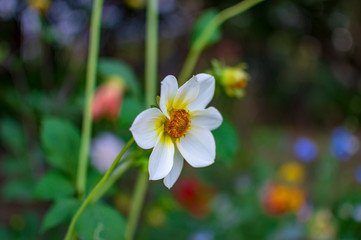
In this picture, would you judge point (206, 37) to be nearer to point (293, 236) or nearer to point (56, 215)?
point (56, 215)

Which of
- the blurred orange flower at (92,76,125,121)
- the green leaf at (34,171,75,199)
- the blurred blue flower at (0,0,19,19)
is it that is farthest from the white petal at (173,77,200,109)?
the blurred blue flower at (0,0,19,19)

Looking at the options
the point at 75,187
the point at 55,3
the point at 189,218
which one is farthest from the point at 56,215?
the point at 55,3

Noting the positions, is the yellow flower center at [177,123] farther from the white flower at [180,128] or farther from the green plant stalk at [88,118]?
the green plant stalk at [88,118]

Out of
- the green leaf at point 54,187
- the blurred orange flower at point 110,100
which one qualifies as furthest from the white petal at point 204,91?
the blurred orange flower at point 110,100

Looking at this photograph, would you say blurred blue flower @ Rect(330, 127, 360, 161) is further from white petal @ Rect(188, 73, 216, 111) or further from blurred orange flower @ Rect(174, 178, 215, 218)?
white petal @ Rect(188, 73, 216, 111)

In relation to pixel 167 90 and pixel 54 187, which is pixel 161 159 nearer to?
pixel 167 90

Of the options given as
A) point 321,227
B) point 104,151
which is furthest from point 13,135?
point 321,227
